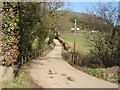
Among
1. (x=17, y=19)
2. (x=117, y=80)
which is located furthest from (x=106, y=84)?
(x=17, y=19)

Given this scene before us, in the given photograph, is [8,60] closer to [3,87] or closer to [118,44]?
[3,87]

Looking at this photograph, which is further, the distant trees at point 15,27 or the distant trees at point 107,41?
the distant trees at point 107,41

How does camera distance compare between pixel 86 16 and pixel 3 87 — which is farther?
pixel 86 16

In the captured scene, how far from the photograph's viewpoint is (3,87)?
794 cm

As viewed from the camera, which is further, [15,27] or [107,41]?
[107,41]

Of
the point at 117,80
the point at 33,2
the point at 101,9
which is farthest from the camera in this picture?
the point at 101,9

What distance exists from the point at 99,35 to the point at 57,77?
393cm

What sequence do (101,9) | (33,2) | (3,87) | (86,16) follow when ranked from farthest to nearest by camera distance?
(86,16) → (101,9) → (33,2) → (3,87)

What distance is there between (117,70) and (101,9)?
3508 millimetres

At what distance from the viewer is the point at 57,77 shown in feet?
37.0

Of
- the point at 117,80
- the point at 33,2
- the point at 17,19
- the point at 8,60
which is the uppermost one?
the point at 33,2

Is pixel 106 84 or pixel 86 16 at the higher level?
pixel 86 16

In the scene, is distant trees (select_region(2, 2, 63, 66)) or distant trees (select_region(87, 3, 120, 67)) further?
distant trees (select_region(87, 3, 120, 67))

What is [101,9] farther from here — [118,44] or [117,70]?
[117,70]
